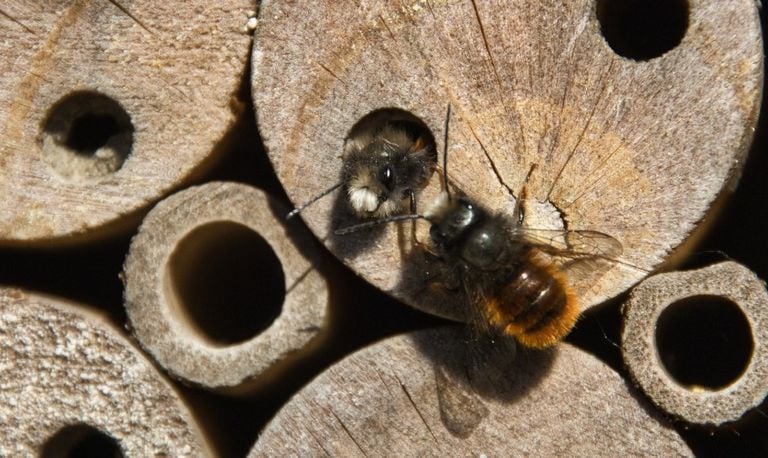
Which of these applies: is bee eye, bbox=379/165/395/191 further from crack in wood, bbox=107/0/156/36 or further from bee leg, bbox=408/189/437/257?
crack in wood, bbox=107/0/156/36

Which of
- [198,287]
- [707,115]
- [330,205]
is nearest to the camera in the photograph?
[707,115]

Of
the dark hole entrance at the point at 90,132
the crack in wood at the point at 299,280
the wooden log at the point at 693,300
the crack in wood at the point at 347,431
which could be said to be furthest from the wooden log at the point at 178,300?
the wooden log at the point at 693,300

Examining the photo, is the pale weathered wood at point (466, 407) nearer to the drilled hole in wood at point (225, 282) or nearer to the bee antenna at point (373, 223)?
the bee antenna at point (373, 223)

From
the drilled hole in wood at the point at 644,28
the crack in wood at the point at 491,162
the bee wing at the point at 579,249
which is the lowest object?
the bee wing at the point at 579,249

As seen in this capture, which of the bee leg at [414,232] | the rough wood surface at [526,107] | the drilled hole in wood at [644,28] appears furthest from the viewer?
the drilled hole in wood at [644,28]

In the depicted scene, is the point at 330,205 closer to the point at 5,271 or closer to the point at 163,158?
the point at 163,158

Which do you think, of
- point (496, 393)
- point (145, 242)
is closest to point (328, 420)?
point (496, 393)
